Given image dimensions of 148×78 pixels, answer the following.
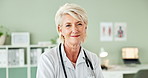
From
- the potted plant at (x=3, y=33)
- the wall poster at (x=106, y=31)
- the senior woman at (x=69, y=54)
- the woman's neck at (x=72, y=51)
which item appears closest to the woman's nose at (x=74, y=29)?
the senior woman at (x=69, y=54)

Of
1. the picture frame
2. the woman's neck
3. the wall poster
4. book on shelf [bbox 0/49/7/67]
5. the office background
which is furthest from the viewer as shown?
the wall poster

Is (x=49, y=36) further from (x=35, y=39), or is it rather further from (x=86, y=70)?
(x=86, y=70)

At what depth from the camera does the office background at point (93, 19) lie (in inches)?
165

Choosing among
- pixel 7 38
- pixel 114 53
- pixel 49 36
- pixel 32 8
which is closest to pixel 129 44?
pixel 114 53

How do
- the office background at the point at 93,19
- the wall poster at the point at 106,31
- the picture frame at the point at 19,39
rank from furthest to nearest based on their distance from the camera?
the wall poster at the point at 106,31
the office background at the point at 93,19
the picture frame at the point at 19,39

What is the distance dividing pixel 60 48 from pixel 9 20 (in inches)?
112

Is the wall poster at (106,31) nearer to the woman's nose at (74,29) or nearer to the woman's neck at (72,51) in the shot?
the woman's neck at (72,51)

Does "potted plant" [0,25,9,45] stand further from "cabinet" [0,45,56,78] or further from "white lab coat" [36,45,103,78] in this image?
"white lab coat" [36,45,103,78]

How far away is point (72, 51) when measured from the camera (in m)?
1.54

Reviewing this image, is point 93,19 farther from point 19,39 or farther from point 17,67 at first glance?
point 17,67

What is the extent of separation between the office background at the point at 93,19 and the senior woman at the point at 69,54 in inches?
109

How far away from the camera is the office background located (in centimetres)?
420

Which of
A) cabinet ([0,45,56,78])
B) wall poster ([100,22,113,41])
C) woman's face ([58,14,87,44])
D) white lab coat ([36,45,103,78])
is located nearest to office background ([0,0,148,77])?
wall poster ([100,22,113,41])

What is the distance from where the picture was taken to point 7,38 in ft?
13.8
